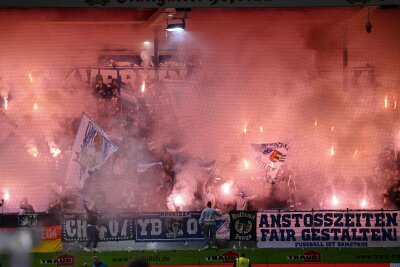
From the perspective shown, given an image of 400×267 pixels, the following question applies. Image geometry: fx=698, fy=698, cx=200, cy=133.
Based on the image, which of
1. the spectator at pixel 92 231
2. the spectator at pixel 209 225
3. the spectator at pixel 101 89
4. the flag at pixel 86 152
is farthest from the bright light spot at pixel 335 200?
the spectator at pixel 92 231

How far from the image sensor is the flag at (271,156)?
22.5 m

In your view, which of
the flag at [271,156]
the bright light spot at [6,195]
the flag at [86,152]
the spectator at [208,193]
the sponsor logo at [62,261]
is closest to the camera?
the sponsor logo at [62,261]

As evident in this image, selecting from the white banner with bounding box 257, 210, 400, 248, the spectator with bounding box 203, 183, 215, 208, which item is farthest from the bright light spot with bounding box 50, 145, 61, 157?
the white banner with bounding box 257, 210, 400, 248

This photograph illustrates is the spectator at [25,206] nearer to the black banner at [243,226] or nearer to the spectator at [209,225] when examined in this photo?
the spectator at [209,225]

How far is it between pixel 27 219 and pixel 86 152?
492 centimetres

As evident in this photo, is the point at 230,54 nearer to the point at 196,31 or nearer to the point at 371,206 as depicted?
the point at 196,31

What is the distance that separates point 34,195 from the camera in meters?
22.4

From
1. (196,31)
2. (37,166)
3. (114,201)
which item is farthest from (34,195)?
(196,31)

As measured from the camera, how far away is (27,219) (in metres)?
17.6

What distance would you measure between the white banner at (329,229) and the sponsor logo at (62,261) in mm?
4571

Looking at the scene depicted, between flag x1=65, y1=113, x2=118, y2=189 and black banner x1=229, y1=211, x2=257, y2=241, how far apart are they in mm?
5698

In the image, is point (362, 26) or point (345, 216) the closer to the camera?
point (345, 216)

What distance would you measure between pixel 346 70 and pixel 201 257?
9446 millimetres

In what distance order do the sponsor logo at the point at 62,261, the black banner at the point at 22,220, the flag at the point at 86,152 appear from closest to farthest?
the sponsor logo at the point at 62,261 < the black banner at the point at 22,220 < the flag at the point at 86,152
